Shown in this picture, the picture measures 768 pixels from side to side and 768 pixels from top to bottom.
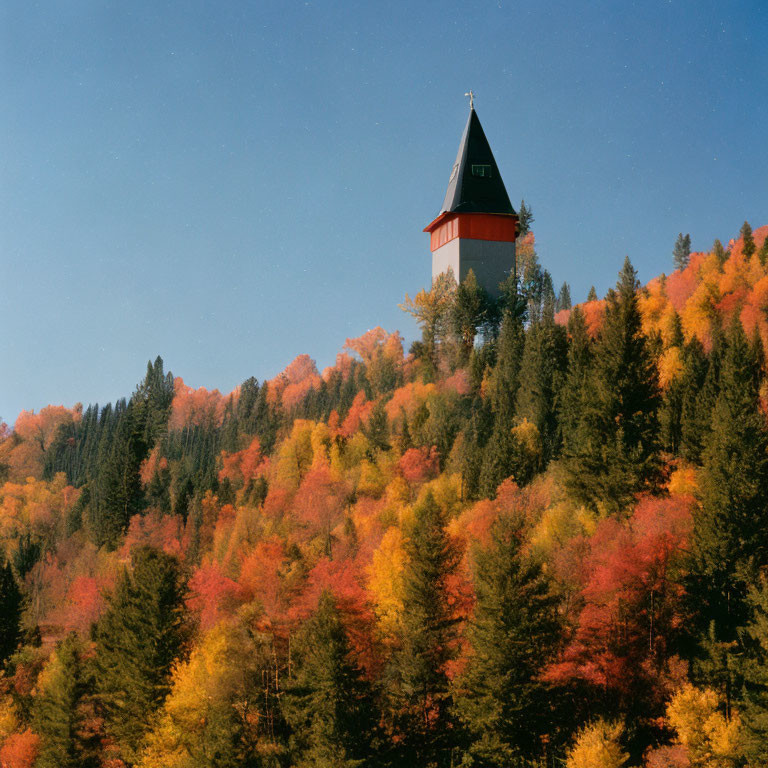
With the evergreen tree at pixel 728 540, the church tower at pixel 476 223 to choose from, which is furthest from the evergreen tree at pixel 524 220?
the evergreen tree at pixel 728 540

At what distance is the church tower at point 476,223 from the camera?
83.1 metres

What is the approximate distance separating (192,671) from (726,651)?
24.0 metres

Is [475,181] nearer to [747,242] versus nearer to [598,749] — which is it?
[747,242]

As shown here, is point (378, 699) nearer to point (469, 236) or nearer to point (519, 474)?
point (519, 474)

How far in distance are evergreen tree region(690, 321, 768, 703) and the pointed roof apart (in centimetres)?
5209

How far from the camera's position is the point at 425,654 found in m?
34.3

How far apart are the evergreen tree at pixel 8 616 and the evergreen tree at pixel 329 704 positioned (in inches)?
1133

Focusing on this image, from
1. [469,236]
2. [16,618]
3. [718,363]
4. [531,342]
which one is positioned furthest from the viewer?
[469,236]

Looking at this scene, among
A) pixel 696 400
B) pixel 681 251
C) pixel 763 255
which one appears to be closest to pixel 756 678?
pixel 696 400

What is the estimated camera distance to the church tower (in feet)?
273

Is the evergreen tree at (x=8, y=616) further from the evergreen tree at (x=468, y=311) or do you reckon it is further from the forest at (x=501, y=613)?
the evergreen tree at (x=468, y=311)

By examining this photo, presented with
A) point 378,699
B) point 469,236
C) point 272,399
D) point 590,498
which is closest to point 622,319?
point 590,498

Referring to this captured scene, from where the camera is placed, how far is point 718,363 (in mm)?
58812

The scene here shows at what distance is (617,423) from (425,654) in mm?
15627
